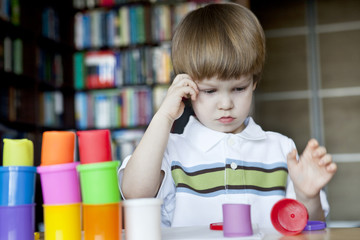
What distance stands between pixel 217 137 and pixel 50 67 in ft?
8.69

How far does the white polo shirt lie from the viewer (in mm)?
1077

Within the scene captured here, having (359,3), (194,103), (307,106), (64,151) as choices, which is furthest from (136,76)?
(64,151)

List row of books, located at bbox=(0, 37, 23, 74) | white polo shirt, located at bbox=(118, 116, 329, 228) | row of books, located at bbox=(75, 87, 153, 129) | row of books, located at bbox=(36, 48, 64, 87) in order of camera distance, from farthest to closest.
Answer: row of books, located at bbox=(75, 87, 153, 129) < row of books, located at bbox=(36, 48, 64, 87) < row of books, located at bbox=(0, 37, 23, 74) < white polo shirt, located at bbox=(118, 116, 329, 228)

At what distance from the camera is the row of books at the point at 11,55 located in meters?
2.99

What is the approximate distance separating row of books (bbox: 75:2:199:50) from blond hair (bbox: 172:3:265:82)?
233 centimetres

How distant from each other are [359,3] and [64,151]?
3740mm

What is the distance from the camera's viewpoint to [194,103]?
1.10 m

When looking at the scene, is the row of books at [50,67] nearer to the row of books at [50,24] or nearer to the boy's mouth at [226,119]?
the row of books at [50,24]

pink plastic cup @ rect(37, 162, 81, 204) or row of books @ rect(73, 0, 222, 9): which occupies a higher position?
row of books @ rect(73, 0, 222, 9)

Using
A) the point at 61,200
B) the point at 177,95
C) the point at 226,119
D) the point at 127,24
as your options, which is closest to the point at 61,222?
the point at 61,200

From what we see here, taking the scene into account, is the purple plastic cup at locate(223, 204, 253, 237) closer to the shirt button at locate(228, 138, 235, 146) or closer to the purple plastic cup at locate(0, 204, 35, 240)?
the purple plastic cup at locate(0, 204, 35, 240)

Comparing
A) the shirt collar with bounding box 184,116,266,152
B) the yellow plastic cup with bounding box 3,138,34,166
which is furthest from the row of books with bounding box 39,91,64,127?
the yellow plastic cup with bounding box 3,138,34,166

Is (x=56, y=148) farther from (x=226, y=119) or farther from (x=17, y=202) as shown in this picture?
(x=226, y=119)

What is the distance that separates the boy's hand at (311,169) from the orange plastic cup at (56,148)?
40cm
